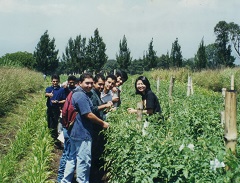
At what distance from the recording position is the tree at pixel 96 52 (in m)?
46.0

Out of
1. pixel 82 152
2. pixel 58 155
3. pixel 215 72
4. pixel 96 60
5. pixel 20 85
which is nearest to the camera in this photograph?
pixel 82 152

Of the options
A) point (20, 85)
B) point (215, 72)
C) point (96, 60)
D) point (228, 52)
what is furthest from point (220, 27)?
point (20, 85)

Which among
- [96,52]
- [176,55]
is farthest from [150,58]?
[96,52]

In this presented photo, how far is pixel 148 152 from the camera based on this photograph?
3289mm

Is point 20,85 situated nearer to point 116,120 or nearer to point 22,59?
point 116,120

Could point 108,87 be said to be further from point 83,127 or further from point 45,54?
point 45,54

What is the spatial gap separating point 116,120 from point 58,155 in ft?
8.29

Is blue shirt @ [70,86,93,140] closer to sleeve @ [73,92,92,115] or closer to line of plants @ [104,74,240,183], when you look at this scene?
sleeve @ [73,92,92,115]

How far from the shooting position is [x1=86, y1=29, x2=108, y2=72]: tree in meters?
46.0

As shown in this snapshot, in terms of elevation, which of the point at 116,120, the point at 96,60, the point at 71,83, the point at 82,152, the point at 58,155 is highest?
the point at 96,60

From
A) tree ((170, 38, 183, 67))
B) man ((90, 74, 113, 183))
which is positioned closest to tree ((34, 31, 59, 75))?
tree ((170, 38, 183, 67))

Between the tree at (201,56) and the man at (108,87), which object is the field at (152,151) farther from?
the tree at (201,56)

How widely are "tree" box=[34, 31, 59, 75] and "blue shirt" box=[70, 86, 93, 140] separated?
45131 millimetres

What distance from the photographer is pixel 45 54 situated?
4859 centimetres
